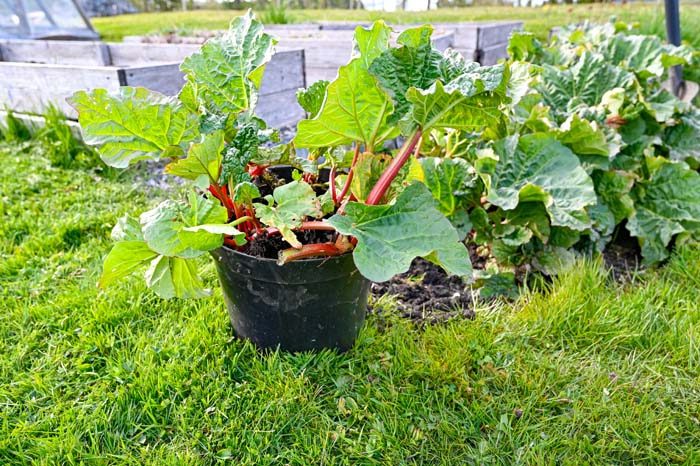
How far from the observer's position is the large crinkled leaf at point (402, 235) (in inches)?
46.3

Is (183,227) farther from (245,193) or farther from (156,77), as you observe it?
(156,77)

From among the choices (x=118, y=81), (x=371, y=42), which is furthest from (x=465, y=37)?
(x=371, y=42)

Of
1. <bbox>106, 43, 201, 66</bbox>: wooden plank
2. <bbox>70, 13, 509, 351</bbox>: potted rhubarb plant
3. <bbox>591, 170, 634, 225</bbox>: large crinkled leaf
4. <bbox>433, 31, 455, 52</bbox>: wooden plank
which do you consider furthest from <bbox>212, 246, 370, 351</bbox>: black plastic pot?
<bbox>106, 43, 201, 66</bbox>: wooden plank

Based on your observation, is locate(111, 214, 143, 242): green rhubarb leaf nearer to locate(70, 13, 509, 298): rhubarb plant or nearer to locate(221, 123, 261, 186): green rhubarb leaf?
locate(70, 13, 509, 298): rhubarb plant

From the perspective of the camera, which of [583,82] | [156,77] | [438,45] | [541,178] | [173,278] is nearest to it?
[173,278]

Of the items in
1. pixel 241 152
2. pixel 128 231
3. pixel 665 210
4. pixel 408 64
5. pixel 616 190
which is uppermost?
pixel 408 64

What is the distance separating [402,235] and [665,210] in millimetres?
1676

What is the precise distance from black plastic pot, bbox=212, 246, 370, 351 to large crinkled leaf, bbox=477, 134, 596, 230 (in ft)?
2.26

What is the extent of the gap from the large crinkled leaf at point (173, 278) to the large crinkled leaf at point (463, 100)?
75 centimetres

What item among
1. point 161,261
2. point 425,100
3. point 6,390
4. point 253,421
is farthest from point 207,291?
point 425,100

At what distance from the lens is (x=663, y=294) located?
195cm

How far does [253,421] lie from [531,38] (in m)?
2.37

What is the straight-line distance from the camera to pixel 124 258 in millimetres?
1342

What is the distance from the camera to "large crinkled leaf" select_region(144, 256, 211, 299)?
4.46ft
